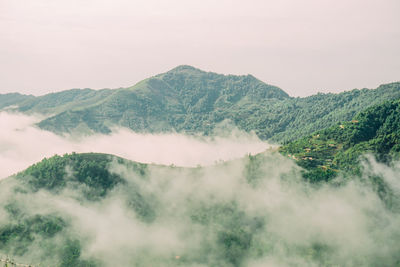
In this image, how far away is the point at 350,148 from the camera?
179 m

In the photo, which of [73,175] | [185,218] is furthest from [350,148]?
[73,175]

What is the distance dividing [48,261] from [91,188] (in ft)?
144

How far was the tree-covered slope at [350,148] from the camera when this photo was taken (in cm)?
16675

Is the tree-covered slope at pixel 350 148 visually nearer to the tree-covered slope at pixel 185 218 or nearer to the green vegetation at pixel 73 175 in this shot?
the tree-covered slope at pixel 185 218

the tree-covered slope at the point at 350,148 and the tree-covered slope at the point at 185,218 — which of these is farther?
the tree-covered slope at the point at 350,148

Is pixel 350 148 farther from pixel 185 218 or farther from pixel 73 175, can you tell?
pixel 73 175

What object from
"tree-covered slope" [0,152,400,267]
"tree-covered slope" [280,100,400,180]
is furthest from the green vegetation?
"tree-covered slope" [280,100,400,180]

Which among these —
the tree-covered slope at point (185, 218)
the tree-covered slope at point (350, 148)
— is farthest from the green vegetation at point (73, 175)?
the tree-covered slope at point (350, 148)

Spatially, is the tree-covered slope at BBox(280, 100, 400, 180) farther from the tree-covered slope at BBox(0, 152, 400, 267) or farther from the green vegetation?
the green vegetation

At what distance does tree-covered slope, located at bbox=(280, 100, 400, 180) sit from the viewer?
547ft

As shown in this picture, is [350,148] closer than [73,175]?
No

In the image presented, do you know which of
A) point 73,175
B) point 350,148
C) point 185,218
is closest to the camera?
point 73,175

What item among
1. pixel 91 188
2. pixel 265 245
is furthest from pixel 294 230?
pixel 91 188

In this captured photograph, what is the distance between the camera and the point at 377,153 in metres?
167
